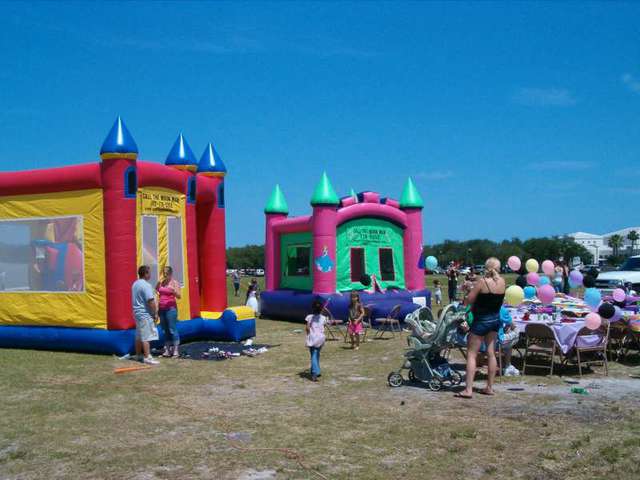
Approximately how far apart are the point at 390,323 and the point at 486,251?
8389 cm

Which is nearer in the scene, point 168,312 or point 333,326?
point 168,312

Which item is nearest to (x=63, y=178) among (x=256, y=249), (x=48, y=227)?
(x=48, y=227)

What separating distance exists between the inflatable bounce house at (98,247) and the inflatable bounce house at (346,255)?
3614 millimetres

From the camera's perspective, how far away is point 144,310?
387 inches

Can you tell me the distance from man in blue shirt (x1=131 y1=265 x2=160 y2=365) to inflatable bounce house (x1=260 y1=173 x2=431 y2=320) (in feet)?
19.3

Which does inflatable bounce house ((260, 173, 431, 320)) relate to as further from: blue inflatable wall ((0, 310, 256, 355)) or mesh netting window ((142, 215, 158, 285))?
mesh netting window ((142, 215, 158, 285))

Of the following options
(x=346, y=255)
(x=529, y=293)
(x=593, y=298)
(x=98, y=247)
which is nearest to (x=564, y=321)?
(x=593, y=298)

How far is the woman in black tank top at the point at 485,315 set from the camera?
24.2 ft

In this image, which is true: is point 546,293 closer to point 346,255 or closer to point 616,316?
point 616,316

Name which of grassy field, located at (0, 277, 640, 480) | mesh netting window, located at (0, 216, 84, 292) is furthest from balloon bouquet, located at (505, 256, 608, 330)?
mesh netting window, located at (0, 216, 84, 292)

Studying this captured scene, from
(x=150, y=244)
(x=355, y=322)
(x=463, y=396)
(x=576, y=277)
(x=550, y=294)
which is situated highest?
(x=150, y=244)

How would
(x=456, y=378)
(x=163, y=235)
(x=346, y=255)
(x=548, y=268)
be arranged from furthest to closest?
(x=346, y=255) → (x=548, y=268) → (x=163, y=235) → (x=456, y=378)

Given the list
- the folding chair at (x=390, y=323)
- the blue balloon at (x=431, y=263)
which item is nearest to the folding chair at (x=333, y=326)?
the folding chair at (x=390, y=323)

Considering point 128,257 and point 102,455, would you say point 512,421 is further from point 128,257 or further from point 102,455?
point 128,257
